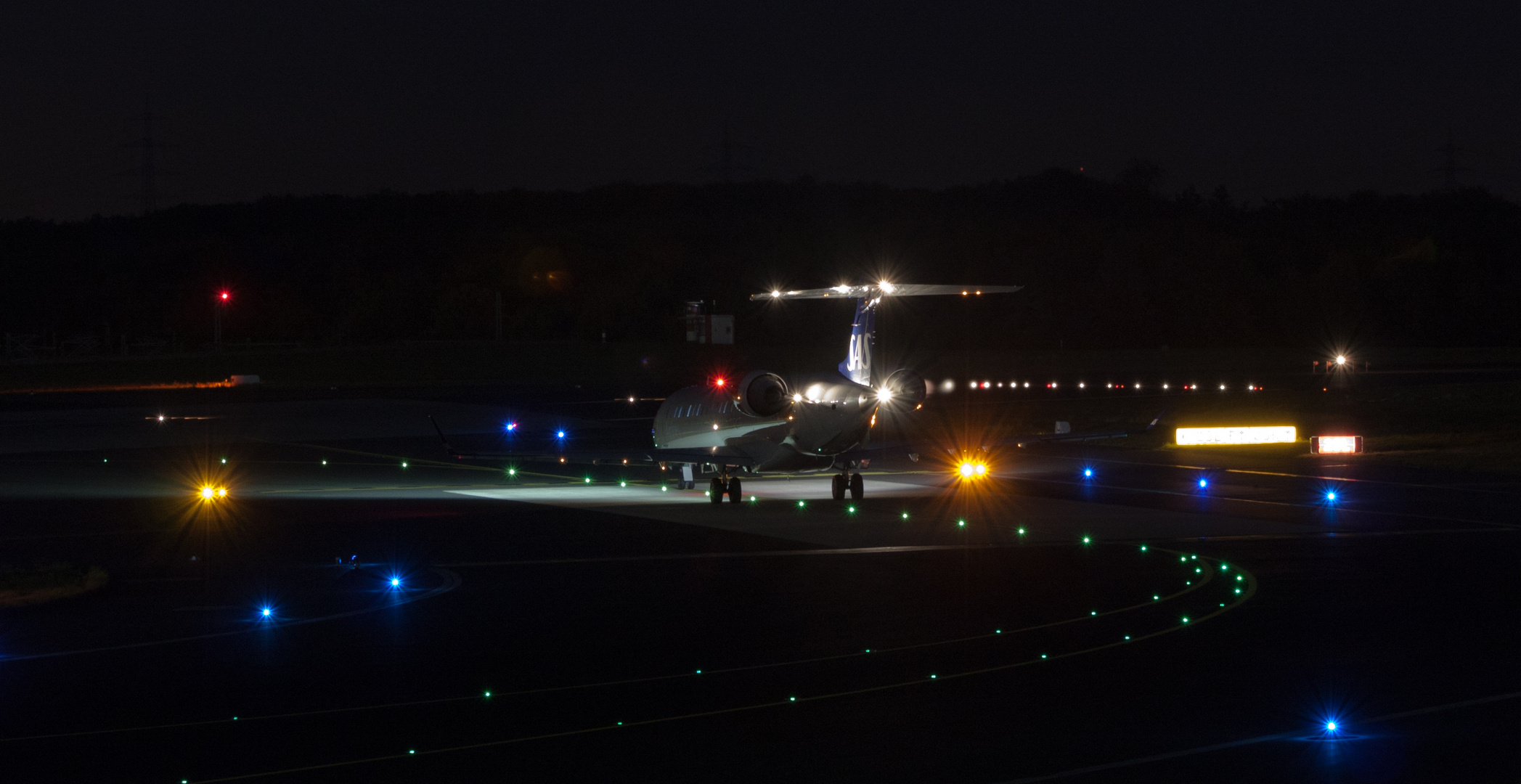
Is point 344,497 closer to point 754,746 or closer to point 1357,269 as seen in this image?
point 754,746

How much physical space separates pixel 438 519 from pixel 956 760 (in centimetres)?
1668

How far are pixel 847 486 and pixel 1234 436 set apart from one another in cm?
1732

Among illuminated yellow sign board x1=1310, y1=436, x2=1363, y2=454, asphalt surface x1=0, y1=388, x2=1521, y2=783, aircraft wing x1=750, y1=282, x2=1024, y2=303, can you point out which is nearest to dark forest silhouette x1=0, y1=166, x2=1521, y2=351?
illuminated yellow sign board x1=1310, y1=436, x2=1363, y2=454

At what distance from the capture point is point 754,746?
9578 millimetres

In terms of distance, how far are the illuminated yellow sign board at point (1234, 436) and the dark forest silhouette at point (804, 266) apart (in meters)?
48.5

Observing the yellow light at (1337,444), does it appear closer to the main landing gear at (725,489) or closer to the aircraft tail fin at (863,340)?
the aircraft tail fin at (863,340)

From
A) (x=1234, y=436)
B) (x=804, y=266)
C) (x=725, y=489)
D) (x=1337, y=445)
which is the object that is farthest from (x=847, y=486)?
(x=804, y=266)

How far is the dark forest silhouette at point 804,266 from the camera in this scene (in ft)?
331

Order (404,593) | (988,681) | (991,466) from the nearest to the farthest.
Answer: (988,681), (404,593), (991,466)

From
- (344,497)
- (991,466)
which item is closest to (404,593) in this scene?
(344,497)

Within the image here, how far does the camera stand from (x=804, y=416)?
25641 mm

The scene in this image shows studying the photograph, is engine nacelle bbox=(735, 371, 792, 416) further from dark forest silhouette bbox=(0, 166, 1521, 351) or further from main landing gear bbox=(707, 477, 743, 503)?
dark forest silhouette bbox=(0, 166, 1521, 351)

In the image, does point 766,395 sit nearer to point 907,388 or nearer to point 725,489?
point 725,489

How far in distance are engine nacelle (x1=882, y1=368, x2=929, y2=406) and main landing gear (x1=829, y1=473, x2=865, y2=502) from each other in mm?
2100
